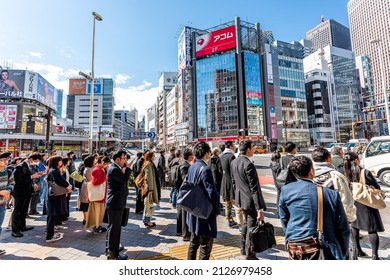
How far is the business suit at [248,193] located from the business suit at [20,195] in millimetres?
4860

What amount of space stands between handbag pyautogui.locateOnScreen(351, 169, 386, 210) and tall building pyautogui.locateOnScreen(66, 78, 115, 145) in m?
91.8

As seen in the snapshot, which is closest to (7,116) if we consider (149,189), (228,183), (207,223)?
(149,189)

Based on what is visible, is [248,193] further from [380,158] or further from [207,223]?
[380,158]

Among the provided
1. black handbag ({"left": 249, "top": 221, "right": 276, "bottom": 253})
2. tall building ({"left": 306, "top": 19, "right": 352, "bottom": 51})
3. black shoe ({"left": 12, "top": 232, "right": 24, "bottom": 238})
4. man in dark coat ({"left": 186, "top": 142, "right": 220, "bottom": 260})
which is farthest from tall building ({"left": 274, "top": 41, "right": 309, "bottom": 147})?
tall building ({"left": 306, "top": 19, "right": 352, "bottom": 51})

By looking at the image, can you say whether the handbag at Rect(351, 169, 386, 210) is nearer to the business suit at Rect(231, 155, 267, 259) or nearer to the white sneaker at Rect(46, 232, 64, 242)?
the business suit at Rect(231, 155, 267, 259)

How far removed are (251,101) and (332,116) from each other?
3210cm

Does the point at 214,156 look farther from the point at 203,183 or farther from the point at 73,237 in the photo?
the point at 73,237

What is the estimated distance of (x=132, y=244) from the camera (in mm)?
3969

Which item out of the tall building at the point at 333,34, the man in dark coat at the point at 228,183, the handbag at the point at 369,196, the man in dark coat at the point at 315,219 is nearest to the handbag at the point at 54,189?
the man in dark coat at the point at 228,183

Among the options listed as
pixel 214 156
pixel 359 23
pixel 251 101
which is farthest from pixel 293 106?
pixel 214 156

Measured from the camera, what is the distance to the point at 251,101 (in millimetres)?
53188

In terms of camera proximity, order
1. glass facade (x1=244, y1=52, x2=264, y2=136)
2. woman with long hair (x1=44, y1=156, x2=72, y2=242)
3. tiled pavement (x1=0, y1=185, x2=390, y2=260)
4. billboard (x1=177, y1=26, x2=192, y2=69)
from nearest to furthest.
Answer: tiled pavement (x1=0, y1=185, x2=390, y2=260) < woman with long hair (x1=44, y1=156, x2=72, y2=242) < glass facade (x1=244, y1=52, x2=264, y2=136) < billboard (x1=177, y1=26, x2=192, y2=69)

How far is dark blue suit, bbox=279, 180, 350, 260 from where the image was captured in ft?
6.14

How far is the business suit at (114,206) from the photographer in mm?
3336
